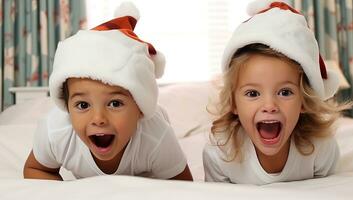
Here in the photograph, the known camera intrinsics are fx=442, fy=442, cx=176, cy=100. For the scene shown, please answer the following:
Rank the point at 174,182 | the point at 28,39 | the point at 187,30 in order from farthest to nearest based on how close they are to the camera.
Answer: the point at 187,30 → the point at 28,39 → the point at 174,182

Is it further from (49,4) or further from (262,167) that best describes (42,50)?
(262,167)

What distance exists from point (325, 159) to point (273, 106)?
279mm

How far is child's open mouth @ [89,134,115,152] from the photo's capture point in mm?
968

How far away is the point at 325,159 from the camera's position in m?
1.11

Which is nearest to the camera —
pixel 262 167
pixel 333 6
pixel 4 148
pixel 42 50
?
pixel 262 167

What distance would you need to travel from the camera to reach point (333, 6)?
3023 mm

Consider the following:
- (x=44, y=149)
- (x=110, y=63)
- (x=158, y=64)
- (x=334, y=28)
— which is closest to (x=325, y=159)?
(x=158, y=64)

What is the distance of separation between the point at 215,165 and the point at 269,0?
45cm

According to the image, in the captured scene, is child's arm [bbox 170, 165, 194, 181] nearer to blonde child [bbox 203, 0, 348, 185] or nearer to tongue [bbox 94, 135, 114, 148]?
blonde child [bbox 203, 0, 348, 185]

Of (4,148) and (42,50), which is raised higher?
(42,50)

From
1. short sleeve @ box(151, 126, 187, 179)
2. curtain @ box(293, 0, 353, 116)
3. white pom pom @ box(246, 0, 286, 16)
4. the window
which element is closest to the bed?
short sleeve @ box(151, 126, 187, 179)

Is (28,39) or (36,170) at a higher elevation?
(28,39)

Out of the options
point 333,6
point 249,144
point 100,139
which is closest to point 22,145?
point 100,139

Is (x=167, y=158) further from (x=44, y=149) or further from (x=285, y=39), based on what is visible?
Result: (x=285, y=39)
